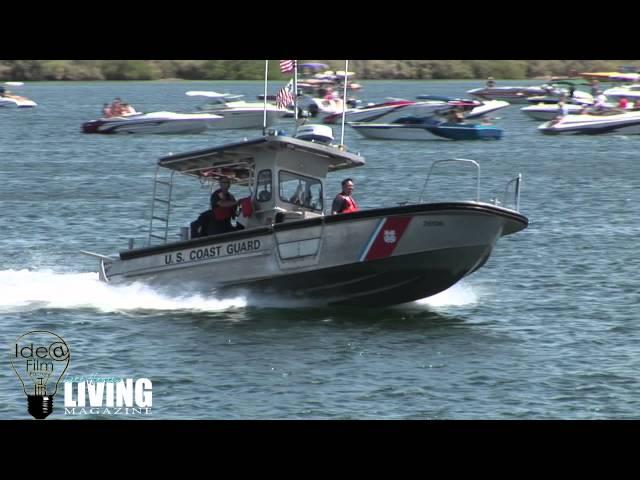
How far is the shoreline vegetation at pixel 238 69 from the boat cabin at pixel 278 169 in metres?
76.1

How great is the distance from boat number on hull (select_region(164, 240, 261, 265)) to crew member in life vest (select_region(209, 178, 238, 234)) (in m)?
0.43

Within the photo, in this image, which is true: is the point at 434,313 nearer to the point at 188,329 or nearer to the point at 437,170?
the point at 188,329

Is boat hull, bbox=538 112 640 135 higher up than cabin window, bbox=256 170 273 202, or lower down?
lower down

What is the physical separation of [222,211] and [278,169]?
3.58 ft

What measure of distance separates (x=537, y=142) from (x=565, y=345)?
37589mm

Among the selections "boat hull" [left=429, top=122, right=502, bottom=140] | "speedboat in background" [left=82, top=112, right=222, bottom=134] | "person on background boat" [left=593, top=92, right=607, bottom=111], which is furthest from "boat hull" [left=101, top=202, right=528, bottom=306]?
"person on background boat" [left=593, top=92, right=607, bottom=111]

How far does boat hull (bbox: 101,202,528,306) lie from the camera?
1706 cm

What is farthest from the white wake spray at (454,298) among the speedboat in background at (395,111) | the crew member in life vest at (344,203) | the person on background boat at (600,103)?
the person on background boat at (600,103)

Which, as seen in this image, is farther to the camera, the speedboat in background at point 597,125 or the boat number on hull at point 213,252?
the speedboat in background at point 597,125

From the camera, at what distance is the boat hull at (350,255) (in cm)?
1706

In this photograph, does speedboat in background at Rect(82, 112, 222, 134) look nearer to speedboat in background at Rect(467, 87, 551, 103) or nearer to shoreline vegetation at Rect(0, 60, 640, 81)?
speedboat in background at Rect(467, 87, 551, 103)

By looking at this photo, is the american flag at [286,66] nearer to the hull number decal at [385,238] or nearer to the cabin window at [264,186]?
the cabin window at [264,186]

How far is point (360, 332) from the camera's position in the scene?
677 inches

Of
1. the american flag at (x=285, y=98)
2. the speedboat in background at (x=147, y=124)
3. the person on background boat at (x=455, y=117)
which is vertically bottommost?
the speedboat in background at (x=147, y=124)
